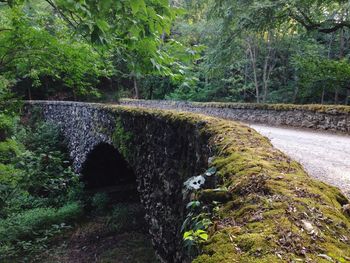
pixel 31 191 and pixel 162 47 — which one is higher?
pixel 162 47

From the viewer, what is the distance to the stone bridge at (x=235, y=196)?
1.53 meters

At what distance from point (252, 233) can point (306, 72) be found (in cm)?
1619

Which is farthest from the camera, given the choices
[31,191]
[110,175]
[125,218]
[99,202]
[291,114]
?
[110,175]

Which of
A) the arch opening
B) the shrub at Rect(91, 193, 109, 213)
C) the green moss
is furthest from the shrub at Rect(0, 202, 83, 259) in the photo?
the green moss

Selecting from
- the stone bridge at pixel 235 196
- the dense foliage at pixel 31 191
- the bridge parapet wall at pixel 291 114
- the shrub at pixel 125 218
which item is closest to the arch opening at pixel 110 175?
the dense foliage at pixel 31 191

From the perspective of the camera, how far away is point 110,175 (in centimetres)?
1357

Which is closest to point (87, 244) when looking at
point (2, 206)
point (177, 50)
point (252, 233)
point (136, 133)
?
point (2, 206)

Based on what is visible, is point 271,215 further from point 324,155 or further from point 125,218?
point 125,218

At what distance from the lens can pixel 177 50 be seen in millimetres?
3256

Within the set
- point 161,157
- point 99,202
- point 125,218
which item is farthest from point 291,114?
point 99,202

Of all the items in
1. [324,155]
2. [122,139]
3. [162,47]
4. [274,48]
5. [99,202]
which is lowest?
[99,202]

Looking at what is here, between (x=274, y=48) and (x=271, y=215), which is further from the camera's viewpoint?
(x=274, y=48)

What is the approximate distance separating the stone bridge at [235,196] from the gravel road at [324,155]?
1.12 m

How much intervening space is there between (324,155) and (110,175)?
32.1 feet
